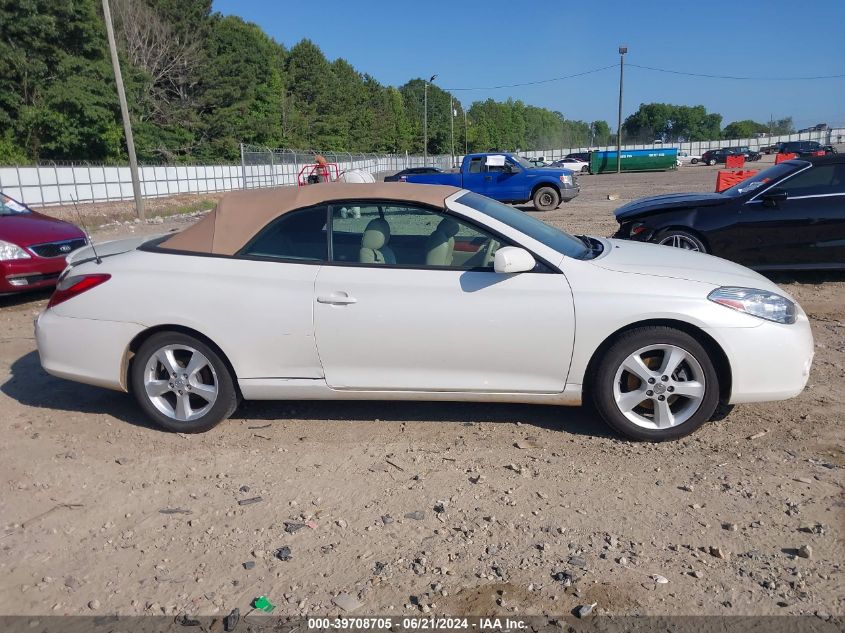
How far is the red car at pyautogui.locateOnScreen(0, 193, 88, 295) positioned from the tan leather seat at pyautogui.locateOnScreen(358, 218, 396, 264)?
17.5ft

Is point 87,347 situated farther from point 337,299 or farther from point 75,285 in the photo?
point 337,299

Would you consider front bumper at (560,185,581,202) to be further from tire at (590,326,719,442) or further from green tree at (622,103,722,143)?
green tree at (622,103,722,143)

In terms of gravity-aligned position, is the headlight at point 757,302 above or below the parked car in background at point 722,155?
above

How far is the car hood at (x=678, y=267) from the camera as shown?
13.2 feet

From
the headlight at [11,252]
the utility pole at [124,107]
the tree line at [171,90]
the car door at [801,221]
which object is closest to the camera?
the car door at [801,221]

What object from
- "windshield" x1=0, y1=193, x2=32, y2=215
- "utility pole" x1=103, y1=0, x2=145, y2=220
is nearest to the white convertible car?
"windshield" x1=0, y1=193, x2=32, y2=215

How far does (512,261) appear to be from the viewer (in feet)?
12.6

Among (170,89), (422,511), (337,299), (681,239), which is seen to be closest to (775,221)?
(681,239)

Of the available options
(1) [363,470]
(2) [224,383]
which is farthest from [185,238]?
(1) [363,470]

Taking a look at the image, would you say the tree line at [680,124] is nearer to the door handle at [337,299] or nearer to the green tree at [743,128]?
the green tree at [743,128]

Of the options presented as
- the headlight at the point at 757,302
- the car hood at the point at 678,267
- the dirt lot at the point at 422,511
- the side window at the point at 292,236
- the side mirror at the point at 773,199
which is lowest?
the dirt lot at the point at 422,511

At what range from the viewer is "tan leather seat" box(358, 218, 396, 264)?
4.17 metres

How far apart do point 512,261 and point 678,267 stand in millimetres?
1102

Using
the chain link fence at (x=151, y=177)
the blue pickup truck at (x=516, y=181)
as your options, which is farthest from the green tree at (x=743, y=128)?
the blue pickup truck at (x=516, y=181)
